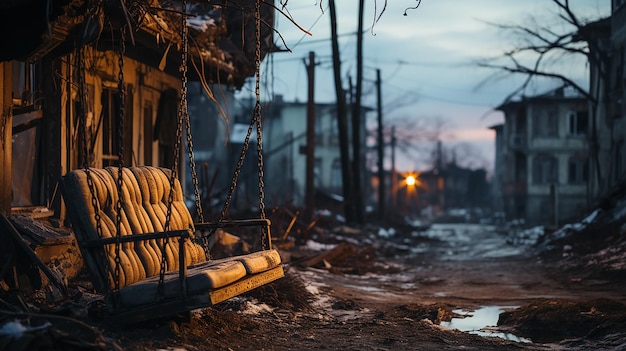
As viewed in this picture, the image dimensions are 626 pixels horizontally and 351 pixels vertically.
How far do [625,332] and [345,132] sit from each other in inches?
798

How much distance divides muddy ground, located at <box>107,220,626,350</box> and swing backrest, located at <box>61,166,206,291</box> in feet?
1.65

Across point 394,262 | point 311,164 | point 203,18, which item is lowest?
point 394,262

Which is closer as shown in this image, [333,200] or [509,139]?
[333,200]

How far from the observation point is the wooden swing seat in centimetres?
631

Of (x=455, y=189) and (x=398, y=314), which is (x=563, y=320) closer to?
(x=398, y=314)

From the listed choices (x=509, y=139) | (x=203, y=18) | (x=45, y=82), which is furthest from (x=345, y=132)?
(x=509, y=139)

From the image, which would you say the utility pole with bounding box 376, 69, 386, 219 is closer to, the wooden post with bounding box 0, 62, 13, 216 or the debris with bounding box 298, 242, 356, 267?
the debris with bounding box 298, 242, 356, 267

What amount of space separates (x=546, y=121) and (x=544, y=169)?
10.3 feet

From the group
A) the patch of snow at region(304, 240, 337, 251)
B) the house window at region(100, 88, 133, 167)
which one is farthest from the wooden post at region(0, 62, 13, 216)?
the patch of snow at region(304, 240, 337, 251)

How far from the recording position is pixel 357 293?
12.4m

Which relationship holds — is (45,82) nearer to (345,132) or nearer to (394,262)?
(394,262)

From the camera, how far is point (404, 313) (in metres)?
10.1

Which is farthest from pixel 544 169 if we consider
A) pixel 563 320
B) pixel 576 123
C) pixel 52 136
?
pixel 52 136

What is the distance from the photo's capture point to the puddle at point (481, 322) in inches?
350
